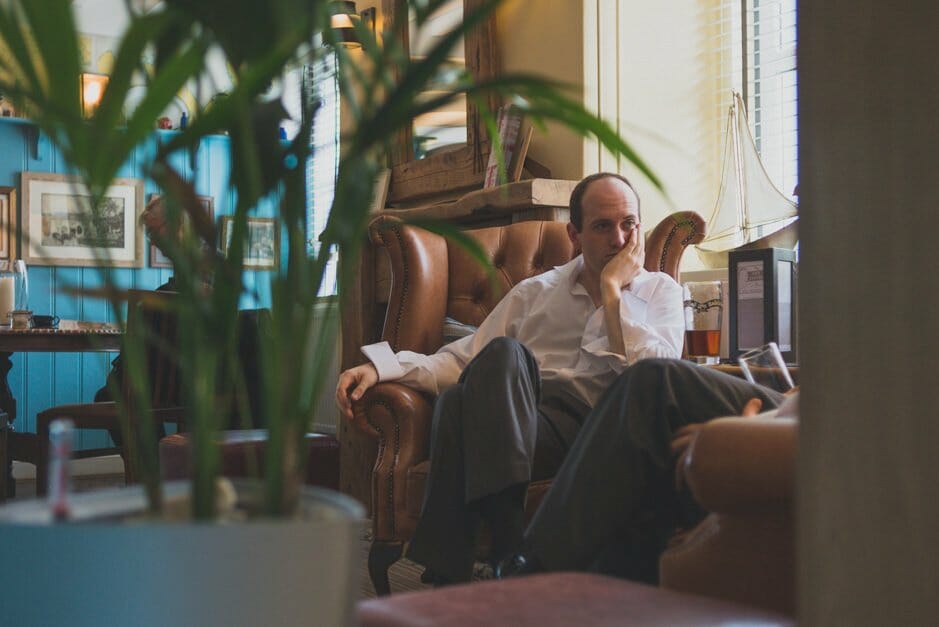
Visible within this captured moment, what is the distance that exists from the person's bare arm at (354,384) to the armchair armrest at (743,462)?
1.71 meters

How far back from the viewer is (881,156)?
2.19 ft

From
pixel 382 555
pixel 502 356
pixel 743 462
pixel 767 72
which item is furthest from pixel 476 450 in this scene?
pixel 767 72

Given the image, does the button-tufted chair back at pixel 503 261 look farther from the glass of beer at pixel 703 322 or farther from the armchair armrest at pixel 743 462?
the armchair armrest at pixel 743 462

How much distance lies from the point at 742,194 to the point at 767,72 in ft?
2.51

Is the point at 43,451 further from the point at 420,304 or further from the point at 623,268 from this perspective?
the point at 623,268

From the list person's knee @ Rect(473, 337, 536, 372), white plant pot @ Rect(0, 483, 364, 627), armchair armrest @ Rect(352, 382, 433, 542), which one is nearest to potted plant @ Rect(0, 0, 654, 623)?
white plant pot @ Rect(0, 483, 364, 627)

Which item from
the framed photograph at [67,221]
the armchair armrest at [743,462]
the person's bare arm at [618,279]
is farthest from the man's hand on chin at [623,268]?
the framed photograph at [67,221]

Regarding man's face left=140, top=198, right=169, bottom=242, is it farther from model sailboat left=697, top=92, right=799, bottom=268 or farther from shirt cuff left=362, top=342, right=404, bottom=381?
model sailboat left=697, top=92, right=799, bottom=268

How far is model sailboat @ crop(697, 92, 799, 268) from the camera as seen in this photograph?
2.80 metres

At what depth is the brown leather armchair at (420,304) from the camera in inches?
104

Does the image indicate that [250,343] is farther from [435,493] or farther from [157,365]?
[435,493]

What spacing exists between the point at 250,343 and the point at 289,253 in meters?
3.08

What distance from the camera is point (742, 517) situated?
1174 millimetres

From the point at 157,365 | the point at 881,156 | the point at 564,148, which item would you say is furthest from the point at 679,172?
the point at 881,156
